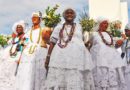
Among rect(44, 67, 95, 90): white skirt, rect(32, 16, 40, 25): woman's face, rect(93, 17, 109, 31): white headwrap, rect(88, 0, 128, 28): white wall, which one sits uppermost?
rect(88, 0, 128, 28): white wall

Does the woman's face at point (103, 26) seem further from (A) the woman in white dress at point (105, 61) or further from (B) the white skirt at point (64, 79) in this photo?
(B) the white skirt at point (64, 79)

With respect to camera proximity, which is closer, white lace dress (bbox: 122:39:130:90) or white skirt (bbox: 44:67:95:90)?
white skirt (bbox: 44:67:95:90)

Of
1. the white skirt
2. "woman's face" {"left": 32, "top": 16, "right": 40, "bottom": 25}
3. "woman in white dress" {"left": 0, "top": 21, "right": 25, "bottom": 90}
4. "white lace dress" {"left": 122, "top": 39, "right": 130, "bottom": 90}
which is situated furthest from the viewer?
"white lace dress" {"left": 122, "top": 39, "right": 130, "bottom": 90}

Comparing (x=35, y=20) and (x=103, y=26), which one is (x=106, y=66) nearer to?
(x=103, y=26)

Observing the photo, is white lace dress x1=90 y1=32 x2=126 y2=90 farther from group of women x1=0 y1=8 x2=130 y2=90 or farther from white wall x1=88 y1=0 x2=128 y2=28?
white wall x1=88 y1=0 x2=128 y2=28

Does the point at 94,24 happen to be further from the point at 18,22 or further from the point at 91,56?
the point at 18,22

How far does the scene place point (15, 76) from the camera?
10695 millimetres

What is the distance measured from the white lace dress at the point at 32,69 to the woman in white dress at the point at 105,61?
35.9 inches

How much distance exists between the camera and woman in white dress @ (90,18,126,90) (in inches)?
390

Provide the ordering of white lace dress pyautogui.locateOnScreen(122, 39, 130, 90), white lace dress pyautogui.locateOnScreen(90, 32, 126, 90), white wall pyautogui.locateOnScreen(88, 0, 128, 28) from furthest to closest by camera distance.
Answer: white wall pyautogui.locateOnScreen(88, 0, 128, 28) < white lace dress pyautogui.locateOnScreen(122, 39, 130, 90) < white lace dress pyautogui.locateOnScreen(90, 32, 126, 90)

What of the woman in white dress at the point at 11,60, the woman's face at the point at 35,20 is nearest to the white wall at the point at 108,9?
the woman in white dress at the point at 11,60

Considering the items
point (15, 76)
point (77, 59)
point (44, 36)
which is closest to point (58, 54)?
point (77, 59)

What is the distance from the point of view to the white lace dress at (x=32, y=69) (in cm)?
1014

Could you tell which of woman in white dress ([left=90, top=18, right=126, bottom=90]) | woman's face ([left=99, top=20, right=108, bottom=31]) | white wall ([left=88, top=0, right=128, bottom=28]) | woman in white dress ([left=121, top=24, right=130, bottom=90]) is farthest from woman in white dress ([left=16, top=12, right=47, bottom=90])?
white wall ([left=88, top=0, right=128, bottom=28])
